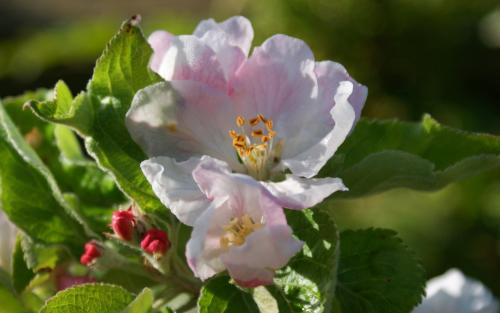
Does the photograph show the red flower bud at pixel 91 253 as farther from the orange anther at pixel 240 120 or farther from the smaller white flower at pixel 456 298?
the smaller white flower at pixel 456 298

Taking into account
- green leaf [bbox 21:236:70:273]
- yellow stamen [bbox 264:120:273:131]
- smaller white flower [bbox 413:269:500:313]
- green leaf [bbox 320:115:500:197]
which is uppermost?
yellow stamen [bbox 264:120:273:131]

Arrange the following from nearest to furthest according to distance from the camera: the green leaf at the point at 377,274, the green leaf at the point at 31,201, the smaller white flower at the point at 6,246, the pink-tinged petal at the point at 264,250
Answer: the pink-tinged petal at the point at 264,250 → the green leaf at the point at 377,274 → the green leaf at the point at 31,201 → the smaller white flower at the point at 6,246

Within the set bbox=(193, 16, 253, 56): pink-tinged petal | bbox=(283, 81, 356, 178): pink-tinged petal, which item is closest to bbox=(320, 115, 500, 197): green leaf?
bbox=(283, 81, 356, 178): pink-tinged petal

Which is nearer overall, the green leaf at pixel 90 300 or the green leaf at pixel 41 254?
the green leaf at pixel 90 300

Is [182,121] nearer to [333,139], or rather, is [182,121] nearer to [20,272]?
[333,139]

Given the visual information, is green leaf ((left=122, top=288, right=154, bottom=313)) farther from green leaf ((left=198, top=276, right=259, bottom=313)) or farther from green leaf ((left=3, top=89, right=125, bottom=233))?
green leaf ((left=3, top=89, right=125, bottom=233))

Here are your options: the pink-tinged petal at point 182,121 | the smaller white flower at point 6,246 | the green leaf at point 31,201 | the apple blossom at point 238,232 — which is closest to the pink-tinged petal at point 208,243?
the apple blossom at point 238,232
